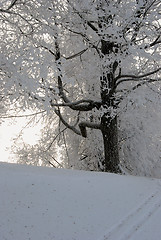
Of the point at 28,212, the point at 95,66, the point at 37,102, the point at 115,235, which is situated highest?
the point at 95,66

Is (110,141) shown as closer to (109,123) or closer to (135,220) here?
(109,123)

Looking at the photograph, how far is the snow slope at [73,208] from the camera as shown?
4820 mm

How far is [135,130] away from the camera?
515 inches

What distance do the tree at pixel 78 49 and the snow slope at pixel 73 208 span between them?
68.9 inches

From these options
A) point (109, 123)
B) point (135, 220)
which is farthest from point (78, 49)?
point (135, 220)

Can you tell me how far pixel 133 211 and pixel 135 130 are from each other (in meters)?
7.12

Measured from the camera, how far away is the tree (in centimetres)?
721

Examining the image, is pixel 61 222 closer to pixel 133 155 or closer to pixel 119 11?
pixel 119 11

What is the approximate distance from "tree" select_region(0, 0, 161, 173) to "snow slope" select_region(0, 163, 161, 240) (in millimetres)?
1751

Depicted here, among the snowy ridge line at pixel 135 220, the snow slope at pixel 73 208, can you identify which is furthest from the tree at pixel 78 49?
the snowy ridge line at pixel 135 220

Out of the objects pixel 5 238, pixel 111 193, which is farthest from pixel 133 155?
pixel 5 238

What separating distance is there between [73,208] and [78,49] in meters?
7.86

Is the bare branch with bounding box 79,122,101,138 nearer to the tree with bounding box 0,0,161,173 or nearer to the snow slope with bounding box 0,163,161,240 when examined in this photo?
the tree with bounding box 0,0,161,173

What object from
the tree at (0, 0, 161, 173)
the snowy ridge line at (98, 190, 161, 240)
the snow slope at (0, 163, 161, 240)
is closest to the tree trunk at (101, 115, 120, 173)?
the tree at (0, 0, 161, 173)
